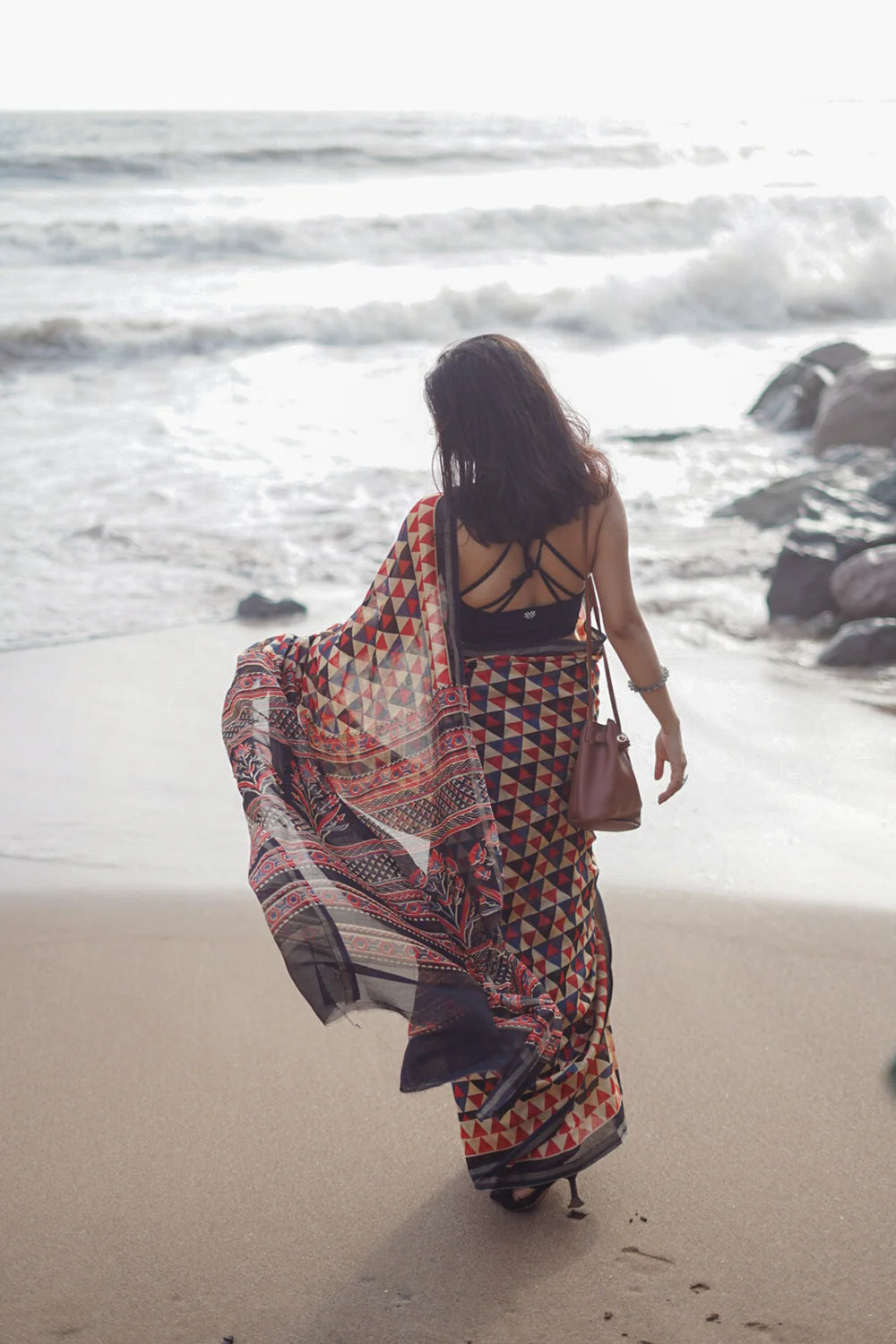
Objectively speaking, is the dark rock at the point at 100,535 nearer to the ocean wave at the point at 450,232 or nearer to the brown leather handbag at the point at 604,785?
the brown leather handbag at the point at 604,785

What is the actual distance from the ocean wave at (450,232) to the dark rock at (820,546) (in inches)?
626

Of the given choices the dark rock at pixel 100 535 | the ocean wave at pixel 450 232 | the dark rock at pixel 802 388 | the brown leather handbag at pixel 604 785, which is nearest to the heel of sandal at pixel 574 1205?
the brown leather handbag at pixel 604 785

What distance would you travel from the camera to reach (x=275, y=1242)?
102 inches

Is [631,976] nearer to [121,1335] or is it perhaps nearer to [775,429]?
[121,1335]

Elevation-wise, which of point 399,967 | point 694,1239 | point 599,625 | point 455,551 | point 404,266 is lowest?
point 694,1239

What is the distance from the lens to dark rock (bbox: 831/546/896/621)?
634cm

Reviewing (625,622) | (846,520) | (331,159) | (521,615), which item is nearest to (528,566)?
(521,615)

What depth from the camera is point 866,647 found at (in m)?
5.97

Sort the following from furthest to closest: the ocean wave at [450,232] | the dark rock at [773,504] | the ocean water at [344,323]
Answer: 1. the ocean wave at [450,232]
2. the dark rock at [773,504]
3. the ocean water at [344,323]

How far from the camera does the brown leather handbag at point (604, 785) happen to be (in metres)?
2.47

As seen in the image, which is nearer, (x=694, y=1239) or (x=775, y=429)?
(x=694, y=1239)

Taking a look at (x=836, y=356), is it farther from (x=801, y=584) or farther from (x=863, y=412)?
(x=801, y=584)

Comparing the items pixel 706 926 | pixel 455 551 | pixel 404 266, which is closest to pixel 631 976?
pixel 706 926

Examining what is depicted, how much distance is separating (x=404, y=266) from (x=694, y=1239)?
2103cm
